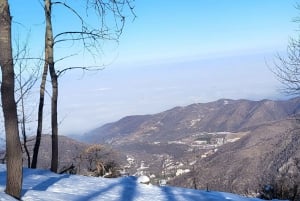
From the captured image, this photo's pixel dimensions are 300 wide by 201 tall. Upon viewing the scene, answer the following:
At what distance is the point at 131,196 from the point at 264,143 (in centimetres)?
8967

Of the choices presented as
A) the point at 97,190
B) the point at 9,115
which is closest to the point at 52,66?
the point at 97,190

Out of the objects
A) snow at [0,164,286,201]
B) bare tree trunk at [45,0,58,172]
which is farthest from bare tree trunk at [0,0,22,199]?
bare tree trunk at [45,0,58,172]

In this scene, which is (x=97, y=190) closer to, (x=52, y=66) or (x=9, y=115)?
(x=9, y=115)

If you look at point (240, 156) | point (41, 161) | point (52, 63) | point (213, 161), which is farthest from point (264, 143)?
point (52, 63)

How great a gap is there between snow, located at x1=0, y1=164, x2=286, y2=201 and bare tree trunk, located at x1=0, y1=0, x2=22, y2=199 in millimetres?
715

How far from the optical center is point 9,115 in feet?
20.9

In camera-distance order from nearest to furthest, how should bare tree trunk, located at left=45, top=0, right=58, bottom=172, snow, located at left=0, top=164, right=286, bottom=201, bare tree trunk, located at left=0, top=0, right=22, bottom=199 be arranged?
bare tree trunk, located at left=0, top=0, right=22, bottom=199, snow, located at left=0, top=164, right=286, bottom=201, bare tree trunk, located at left=45, top=0, right=58, bottom=172

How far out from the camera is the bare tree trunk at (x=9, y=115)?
20.9 feet

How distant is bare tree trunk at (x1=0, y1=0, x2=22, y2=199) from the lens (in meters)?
6.38

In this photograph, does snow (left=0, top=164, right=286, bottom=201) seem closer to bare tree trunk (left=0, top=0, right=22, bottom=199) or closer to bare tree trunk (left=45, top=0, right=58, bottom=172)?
bare tree trunk (left=0, top=0, right=22, bottom=199)

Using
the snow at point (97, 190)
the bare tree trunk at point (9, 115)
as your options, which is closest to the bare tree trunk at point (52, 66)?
the snow at point (97, 190)

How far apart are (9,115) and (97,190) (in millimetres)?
3136

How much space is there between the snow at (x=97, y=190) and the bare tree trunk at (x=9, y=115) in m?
0.72

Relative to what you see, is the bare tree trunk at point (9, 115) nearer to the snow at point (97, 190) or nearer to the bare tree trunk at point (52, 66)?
the snow at point (97, 190)
